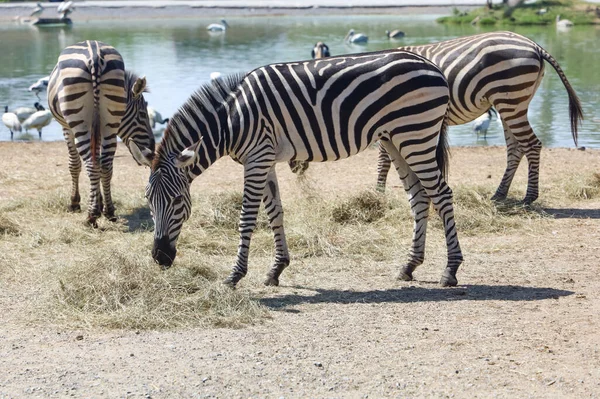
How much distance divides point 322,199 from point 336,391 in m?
5.13

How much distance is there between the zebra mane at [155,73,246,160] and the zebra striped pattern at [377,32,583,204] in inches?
151

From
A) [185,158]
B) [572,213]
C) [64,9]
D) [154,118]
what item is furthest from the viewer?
[64,9]

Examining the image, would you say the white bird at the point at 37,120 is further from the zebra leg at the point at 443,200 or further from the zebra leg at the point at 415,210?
the zebra leg at the point at 443,200

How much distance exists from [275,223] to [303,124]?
3.06 feet

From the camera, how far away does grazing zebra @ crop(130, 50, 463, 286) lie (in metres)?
7.34

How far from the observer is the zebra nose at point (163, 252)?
23.6ft

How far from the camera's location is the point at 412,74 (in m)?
7.39

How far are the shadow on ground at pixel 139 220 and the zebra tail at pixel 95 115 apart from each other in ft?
2.95

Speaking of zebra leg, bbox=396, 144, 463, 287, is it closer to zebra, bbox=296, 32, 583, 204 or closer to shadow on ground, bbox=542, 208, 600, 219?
shadow on ground, bbox=542, 208, 600, 219

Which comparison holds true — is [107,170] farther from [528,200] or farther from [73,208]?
[528,200]

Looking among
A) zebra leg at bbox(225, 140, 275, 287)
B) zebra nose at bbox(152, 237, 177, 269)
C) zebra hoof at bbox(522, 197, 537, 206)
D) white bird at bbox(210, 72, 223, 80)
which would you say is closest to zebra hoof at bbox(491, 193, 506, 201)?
zebra hoof at bbox(522, 197, 537, 206)

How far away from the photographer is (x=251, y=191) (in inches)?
289

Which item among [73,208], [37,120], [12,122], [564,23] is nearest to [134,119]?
[73,208]

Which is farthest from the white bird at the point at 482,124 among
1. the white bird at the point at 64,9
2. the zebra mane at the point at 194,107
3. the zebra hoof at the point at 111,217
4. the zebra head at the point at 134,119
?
the white bird at the point at 64,9
